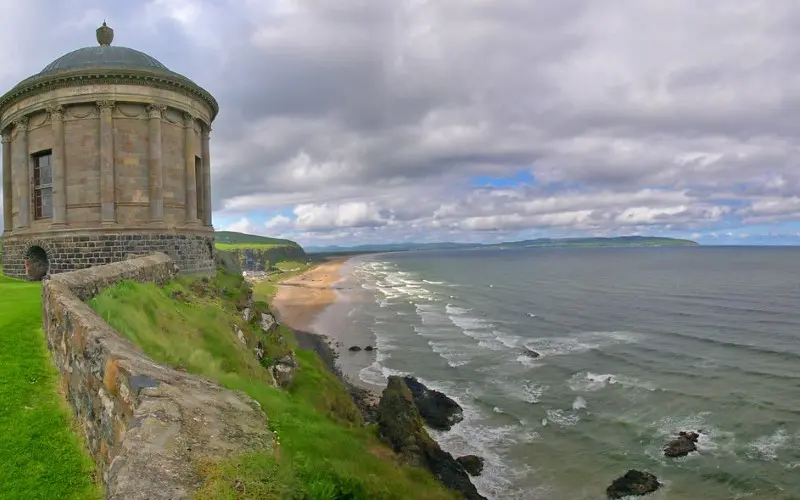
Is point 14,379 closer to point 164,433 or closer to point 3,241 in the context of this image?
point 164,433

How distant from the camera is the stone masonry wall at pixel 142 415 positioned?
14.0 feet

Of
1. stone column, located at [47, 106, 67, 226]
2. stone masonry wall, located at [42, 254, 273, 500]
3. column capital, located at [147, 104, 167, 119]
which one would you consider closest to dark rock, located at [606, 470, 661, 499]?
stone masonry wall, located at [42, 254, 273, 500]

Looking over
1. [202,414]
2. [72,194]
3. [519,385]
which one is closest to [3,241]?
[72,194]

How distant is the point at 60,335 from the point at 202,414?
528 centimetres

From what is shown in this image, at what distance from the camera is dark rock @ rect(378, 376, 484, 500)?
1950 centimetres

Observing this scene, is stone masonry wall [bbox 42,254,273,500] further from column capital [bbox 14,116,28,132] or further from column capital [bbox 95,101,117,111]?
column capital [bbox 14,116,28,132]

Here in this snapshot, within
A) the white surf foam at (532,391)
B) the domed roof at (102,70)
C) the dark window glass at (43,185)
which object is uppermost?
the domed roof at (102,70)

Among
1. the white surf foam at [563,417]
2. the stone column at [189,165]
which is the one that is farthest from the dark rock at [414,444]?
the stone column at [189,165]

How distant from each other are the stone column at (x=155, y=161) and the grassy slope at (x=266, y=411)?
166 inches

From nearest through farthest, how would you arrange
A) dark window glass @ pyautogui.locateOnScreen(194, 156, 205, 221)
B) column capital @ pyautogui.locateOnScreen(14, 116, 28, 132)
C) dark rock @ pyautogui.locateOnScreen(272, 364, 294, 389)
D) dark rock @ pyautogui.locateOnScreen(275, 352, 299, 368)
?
dark rock @ pyautogui.locateOnScreen(272, 364, 294, 389)
dark rock @ pyautogui.locateOnScreen(275, 352, 299, 368)
column capital @ pyautogui.locateOnScreen(14, 116, 28, 132)
dark window glass @ pyautogui.locateOnScreen(194, 156, 205, 221)

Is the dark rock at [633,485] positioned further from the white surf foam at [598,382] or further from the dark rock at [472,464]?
the white surf foam at [598,382]

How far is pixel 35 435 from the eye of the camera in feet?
24.1

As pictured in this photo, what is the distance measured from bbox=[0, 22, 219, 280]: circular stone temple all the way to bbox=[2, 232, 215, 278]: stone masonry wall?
0.16ft

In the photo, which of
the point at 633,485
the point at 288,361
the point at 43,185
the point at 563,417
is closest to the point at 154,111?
the point at 43,185
